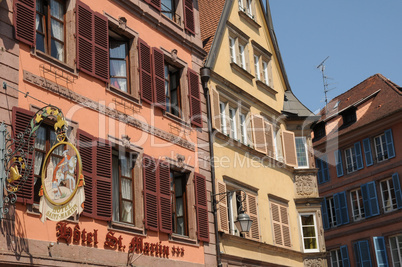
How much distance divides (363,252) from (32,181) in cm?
2405

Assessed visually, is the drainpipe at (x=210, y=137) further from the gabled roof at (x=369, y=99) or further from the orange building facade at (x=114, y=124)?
the gabled roof at (x=369, y=99)

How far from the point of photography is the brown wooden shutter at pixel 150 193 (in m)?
15.1

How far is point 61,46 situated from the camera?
14000 millimetres

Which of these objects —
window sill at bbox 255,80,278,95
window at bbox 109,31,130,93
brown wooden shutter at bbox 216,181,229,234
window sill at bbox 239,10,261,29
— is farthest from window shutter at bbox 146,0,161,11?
window sill at bbox 255,80,278,95

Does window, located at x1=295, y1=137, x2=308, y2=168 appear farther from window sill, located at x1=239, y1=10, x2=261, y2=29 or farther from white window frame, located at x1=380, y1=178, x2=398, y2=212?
white window frame, located at x1=380, y1=178, x2=398, y2=212

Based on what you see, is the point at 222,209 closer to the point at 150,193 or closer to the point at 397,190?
the point at 150,193

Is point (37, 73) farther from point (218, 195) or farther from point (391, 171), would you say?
point (391, 171)

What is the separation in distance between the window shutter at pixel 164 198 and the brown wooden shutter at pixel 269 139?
691cm

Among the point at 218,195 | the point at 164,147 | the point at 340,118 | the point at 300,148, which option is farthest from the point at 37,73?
the point at 340,118

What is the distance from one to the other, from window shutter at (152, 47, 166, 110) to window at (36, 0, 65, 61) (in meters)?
3.36

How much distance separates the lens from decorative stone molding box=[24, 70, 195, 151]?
1280 centimetres

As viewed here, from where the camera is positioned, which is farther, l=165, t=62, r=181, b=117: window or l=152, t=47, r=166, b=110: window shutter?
l=165, t=62, r=181, b=117: window

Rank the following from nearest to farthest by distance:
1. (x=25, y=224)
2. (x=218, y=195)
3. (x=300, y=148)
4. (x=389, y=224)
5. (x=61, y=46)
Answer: (x=25, y=224)
(x=61, y=46)
(x=218, y=195)
(x=300, y=148)
(x=389, y=224)

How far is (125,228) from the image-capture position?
1423 centimetres
